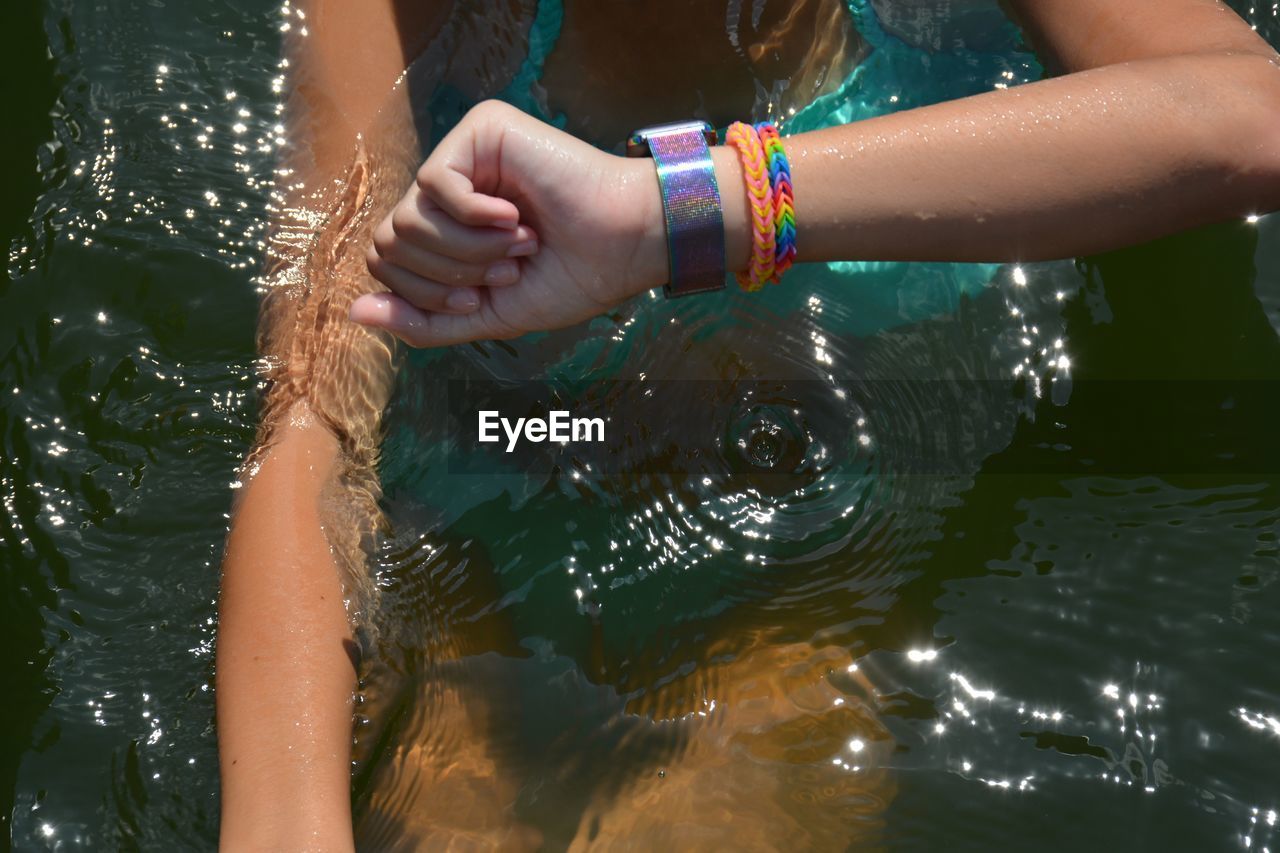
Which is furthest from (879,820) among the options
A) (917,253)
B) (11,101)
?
(11,101)

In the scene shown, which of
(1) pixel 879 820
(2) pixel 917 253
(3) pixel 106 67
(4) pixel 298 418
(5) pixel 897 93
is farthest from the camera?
(3) pixel 106 67

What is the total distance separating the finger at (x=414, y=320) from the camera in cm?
170

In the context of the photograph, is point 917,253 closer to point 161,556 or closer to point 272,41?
point 161,556

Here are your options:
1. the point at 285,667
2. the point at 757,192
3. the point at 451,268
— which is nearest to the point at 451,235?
the point at 451,268

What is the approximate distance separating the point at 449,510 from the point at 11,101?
169 centimetres

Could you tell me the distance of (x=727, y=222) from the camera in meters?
1.66

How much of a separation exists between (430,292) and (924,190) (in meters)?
0.72

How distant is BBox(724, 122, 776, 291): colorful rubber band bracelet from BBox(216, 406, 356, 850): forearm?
3.06ft

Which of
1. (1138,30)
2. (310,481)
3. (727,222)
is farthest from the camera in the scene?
(310,481)

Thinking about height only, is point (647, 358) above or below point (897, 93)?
below

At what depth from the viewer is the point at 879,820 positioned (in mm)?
1969

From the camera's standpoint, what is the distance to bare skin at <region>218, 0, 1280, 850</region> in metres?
1.63

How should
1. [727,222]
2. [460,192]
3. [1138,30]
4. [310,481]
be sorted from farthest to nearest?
1. [310,481]
2. [1138,30]
3. [727,222]
4. [460,192]

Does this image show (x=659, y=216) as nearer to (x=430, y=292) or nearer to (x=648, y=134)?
(x=648, y=134)
